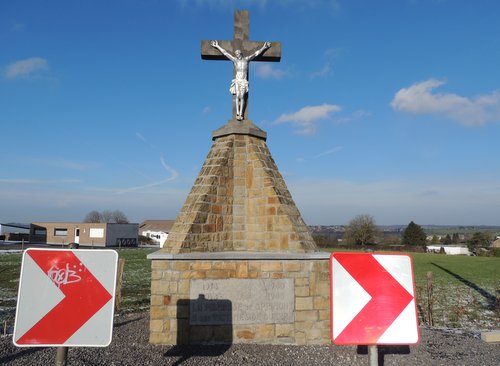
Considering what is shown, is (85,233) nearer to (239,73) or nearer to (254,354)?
(239,73)

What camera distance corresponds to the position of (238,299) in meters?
6.51

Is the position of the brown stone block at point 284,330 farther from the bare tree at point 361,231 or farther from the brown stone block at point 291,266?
the bare tree at point 361,231

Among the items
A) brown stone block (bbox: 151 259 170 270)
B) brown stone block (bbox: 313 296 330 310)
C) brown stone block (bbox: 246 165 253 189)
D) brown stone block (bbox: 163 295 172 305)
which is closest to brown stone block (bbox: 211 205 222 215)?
brown stone block (bbox: 246 165 253 189)

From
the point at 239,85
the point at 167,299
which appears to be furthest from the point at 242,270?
the point at 239,85

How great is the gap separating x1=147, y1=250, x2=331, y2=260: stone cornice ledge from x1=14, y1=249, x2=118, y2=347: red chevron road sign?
3.84 meters

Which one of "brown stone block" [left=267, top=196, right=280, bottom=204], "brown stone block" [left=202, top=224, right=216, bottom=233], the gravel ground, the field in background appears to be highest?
"brown stone block" [left=267, top=196, right=280, bottom=204]

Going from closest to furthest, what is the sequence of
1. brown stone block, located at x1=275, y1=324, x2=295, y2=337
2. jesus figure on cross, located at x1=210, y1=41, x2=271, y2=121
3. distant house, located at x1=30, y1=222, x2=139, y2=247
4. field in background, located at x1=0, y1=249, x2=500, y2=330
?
1. brown stone block, located at x1=275, y1=324, x2=295, y2=337
2. jesus figure on cross, located at x1=210, y1=41, x2=271, y2=121
3. field in background, located at x1=0, y1=249, x2=500, y2=330
4. distant house, located at x1=30, y1=222, x2=139, y2=247

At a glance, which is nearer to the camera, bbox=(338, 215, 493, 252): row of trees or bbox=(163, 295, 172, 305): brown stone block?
bbox=(163, 295, 172, 305): brown stone block

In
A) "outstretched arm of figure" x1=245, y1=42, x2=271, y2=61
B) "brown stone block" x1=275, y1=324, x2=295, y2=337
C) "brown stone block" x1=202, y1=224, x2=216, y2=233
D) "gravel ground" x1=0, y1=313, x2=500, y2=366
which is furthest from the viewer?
"outstretched arm of figure" x1=245, y1=42, x2=271, y2=61

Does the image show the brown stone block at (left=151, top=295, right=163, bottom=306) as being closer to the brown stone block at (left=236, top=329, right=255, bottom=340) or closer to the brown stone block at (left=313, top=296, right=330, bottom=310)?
the brown stone block at (left=236, top=329, right=255, bottom=340)

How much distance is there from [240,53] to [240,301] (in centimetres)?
509

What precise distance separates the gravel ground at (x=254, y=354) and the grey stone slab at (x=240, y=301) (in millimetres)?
441

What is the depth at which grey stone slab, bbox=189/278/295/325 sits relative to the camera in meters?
6.40

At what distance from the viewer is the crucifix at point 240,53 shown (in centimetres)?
800
